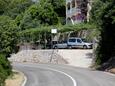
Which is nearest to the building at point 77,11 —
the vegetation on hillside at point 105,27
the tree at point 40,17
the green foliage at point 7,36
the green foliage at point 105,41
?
the tree at point 40,17

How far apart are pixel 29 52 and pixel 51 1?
3673 cm

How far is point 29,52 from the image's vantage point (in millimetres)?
59156

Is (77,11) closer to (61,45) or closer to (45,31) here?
(45,31)

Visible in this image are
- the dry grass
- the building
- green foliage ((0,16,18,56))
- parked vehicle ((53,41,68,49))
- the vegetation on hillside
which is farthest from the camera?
the building

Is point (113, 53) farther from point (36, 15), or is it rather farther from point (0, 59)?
point (36, 15)

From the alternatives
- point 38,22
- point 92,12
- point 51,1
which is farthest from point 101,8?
point 51,1

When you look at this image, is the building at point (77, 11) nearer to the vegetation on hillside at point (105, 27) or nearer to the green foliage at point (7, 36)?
the vegetation on hillside at point (105, 27)

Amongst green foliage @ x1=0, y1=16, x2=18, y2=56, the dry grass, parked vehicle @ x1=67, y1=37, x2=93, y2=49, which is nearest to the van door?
parked vehicle @ x1=67, y1=37, x2=93, y2=49

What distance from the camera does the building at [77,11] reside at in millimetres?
78188

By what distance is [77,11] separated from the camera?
84.6 meters

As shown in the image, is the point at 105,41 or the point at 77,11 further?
the point at 77,11

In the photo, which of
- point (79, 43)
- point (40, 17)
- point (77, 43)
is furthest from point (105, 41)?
point (40, 17)

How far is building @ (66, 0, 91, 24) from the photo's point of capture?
78188mm

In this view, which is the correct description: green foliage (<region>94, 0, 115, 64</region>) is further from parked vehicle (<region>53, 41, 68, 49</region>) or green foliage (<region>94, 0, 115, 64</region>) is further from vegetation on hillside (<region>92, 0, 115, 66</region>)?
parked vehicle (<region>53, 41, 68, 49</region>)
